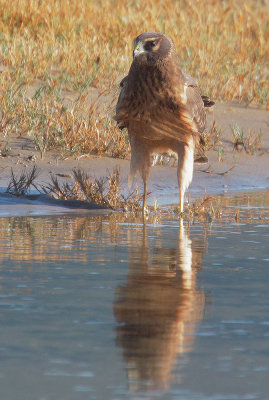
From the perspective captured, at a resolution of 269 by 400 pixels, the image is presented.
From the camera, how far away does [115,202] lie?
7.55 meters

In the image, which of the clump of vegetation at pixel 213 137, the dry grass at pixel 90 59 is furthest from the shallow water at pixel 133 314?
the clump of vegetation at pixel 213 137

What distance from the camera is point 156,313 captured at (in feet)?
12.3

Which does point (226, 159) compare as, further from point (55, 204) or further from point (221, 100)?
point (55, 204)

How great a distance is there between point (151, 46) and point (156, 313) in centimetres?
350

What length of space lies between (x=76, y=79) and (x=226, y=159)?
2.18m

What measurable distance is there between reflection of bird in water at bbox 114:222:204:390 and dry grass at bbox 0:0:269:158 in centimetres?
431

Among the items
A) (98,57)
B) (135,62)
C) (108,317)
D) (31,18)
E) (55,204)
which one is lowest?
(108,317)

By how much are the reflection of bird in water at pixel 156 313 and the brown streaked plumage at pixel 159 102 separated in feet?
6.15

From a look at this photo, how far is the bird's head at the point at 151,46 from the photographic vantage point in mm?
6784

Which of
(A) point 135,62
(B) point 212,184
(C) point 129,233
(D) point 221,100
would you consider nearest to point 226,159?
(B) point 212,184

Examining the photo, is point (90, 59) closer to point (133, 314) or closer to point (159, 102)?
point (159, 102)

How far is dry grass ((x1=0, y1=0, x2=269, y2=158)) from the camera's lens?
9.48 m

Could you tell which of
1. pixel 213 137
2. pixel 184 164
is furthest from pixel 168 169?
pixel 184 164

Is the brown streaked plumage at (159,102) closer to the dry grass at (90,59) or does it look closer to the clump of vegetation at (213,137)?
the dry grass at (90,59)
